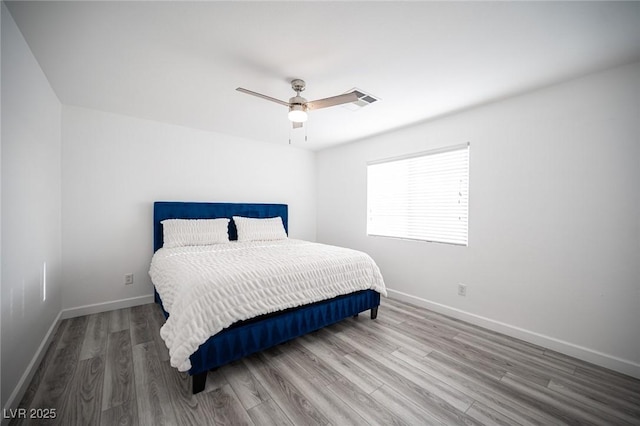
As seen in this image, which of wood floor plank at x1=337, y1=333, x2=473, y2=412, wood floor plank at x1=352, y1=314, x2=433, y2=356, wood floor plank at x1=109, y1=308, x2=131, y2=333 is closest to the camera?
wood floor plank at x1=337, y1=333, x2=473, y2=412

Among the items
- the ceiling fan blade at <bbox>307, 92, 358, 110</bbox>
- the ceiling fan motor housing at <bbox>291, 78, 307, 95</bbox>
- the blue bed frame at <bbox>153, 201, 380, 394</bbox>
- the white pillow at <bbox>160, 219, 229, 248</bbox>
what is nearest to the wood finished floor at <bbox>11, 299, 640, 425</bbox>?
the blue bed frame at <bbox>153, 201, 380, 394</bbox>

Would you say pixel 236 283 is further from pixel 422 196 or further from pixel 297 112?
pixel 422 196

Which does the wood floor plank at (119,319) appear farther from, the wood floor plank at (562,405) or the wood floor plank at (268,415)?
the wood floor plank at (562,405)

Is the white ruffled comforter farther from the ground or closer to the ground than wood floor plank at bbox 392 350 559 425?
farther from the ground

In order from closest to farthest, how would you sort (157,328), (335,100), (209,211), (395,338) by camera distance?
(335,100) → (395,338) → (157,328) → (209,211)

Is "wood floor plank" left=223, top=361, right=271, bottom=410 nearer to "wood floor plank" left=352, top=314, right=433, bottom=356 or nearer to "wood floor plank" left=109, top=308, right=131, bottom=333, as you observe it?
"wood floor plank" left=352, top=314, right=433, bottom=356

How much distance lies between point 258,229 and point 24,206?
7.33 feet

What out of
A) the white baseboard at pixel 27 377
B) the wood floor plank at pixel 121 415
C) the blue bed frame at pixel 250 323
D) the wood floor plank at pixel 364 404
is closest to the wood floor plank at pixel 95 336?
the white baseboard at pixel 27 377

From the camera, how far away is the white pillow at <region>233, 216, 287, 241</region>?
3541 millimetres

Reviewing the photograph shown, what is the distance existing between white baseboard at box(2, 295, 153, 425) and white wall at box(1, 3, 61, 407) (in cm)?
3

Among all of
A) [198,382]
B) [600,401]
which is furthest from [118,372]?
[600,401]

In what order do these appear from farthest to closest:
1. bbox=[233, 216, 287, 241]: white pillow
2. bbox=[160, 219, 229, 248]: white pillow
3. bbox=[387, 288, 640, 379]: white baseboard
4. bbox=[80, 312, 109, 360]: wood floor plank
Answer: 1. bbox=[233, 216, 287, 241]: white pillow
2. bbox=[160, 219, 229, 248]: white pillow
3. bbox=[80, 312, 109, 360]: wood floor plank
4. bbox=[387, 288, 640, 379]: white baseboard

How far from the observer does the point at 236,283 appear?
1.83 m

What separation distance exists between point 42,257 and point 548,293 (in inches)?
173
